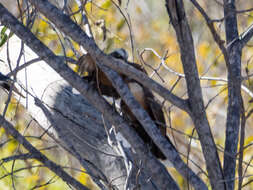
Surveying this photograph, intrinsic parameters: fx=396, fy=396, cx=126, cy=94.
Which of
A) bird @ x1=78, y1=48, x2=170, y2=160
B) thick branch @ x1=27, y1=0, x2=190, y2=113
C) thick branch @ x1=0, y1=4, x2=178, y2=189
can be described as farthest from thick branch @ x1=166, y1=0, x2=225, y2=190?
bird @ x1=78, y1=48, x2=170, y2=160

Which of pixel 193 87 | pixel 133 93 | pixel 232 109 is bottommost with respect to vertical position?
pixel 193 87

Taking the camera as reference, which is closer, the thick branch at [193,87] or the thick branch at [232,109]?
the thick branch at [193,87]

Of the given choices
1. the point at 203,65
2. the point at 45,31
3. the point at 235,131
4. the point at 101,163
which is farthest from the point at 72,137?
the point at 203,65

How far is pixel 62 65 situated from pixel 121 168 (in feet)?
2.79

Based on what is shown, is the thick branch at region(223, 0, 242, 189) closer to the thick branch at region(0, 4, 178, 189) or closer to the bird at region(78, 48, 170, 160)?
the thick branch at region(0, 4, 178, 189)

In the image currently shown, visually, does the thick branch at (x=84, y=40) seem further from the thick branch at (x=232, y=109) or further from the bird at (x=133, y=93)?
the bird at (x=133, y=93)

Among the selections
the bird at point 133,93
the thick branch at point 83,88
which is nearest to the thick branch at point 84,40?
the thick branch at point 83,88

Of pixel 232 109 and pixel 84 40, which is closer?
pixel 84 40

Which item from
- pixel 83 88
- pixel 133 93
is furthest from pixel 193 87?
pixel 133 93

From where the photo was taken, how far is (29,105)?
8.21 ft

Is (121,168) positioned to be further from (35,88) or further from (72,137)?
(35,88)

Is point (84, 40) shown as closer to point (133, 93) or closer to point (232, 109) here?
point (232, 109)

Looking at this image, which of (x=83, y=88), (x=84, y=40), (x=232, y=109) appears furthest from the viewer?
(x=232, y=109)

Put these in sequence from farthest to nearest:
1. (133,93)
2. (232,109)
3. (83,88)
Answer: (133,93) → (232,109) → (83,88)
